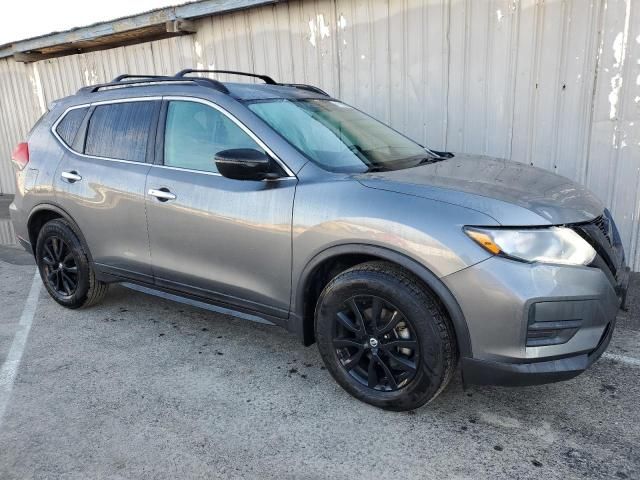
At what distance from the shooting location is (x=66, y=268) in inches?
168

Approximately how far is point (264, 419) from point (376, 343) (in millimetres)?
738

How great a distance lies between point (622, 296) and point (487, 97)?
2801 millimetres

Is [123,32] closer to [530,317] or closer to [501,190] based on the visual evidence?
[501,190]

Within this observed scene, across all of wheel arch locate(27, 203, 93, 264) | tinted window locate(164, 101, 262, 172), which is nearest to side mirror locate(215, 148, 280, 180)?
tinted window locate(164, 101, 262, 172)

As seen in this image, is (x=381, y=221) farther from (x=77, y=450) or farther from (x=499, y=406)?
(x=77, y=450)

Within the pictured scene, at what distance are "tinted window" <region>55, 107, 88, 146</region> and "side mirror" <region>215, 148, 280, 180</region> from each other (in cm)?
182

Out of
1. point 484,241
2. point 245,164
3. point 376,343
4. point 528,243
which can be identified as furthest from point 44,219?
point 528,243

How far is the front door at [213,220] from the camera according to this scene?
297cm

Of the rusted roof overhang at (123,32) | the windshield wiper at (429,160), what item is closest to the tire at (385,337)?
the windshield wiper at (429,160)

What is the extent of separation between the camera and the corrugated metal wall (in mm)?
4473

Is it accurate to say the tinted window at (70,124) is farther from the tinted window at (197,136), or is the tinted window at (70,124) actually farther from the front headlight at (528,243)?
the front headlight at (528,243)

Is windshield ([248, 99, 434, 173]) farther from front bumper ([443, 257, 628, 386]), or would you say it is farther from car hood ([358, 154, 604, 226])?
front bumper ([443, 257, 628, 386])

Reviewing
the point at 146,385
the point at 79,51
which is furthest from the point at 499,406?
the point at 79,51

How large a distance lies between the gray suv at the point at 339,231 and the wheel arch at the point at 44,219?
0.02 m
